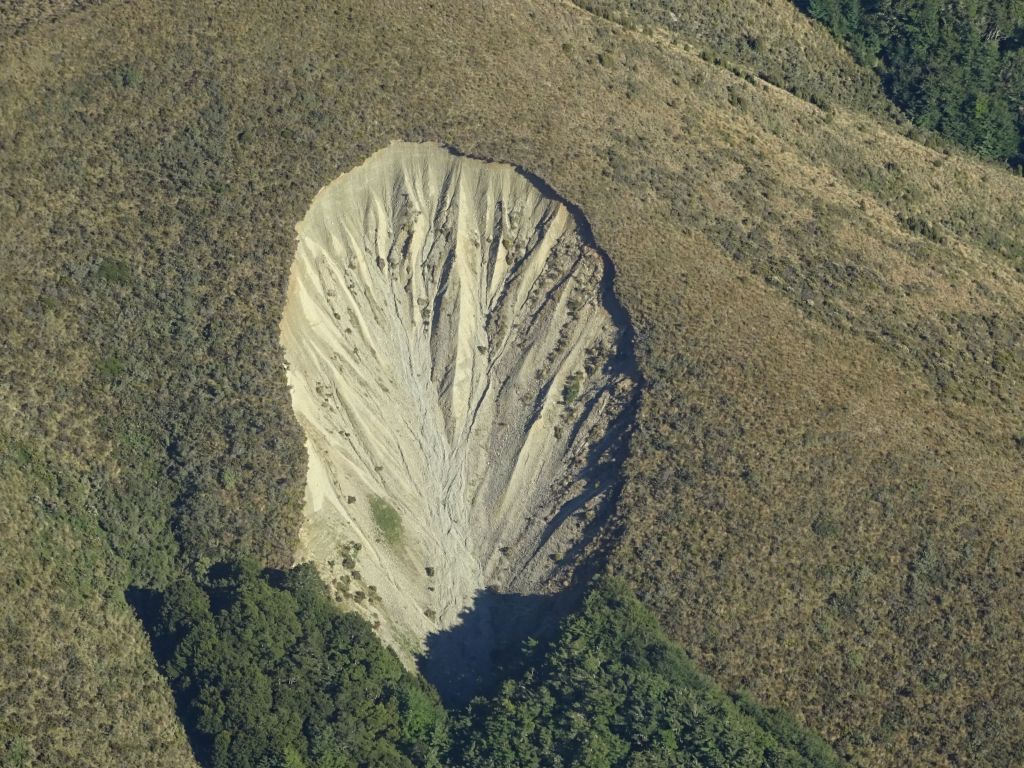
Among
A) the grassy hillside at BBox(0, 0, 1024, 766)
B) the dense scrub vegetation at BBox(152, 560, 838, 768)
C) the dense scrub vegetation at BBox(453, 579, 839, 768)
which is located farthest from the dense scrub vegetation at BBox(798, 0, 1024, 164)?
the dense scrub vegetation at BBox(453, 579, 839, 768)

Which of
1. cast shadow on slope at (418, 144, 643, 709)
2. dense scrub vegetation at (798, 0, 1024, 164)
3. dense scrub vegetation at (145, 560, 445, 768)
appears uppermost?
dense scrub vegetation at (798, 0, 1024, 164)

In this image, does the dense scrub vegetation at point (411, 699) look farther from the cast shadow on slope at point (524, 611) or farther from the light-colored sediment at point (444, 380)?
the light-colored sediment at point (444, 380)

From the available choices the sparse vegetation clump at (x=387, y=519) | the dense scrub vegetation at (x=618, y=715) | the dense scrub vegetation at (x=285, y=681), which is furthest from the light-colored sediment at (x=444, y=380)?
the dense scrub vegetation at (x=618, y=715)

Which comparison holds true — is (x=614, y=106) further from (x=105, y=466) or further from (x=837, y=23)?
(x=105, y=466)

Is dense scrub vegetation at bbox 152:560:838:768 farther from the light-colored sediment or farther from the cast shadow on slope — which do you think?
the light-colored sediment

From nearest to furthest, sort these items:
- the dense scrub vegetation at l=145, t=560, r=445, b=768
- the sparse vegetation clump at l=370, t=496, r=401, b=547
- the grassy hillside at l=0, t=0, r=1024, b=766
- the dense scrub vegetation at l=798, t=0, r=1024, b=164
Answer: the dense scrub vegetation at l=145, t=560, r=445, b=768, the grassy hillside at l=0, t=0, r=1024, b=766, the sparse vegetation clump at l=370, t=496, r=401, b=547, the dense scrub vegetation at l=798, t=0, r=1024, b=164

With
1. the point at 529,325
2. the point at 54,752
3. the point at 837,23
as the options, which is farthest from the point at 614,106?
the point at 54,752

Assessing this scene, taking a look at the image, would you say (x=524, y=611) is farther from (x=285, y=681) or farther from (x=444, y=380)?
(x=444, y=380)
